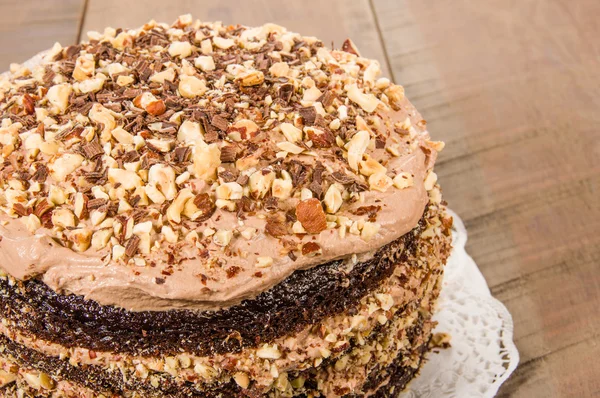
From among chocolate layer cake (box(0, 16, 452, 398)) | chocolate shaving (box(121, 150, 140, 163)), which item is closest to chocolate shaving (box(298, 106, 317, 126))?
chocolate layer cake (box(0, 16, 452, 398))

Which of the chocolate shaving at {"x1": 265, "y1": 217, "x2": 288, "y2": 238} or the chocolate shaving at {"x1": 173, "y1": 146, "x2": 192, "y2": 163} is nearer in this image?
the chocolate shaving at {"x1": 265, "y1": 217, "x2": 288, "y2": 238}

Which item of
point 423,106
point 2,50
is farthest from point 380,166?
point 2,50

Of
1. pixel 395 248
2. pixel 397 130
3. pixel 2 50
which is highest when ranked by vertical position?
pixel 397 130

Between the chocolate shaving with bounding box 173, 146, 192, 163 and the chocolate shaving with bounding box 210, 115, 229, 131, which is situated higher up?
the chocolate shaving with bounding box 210, 115, 229, 131

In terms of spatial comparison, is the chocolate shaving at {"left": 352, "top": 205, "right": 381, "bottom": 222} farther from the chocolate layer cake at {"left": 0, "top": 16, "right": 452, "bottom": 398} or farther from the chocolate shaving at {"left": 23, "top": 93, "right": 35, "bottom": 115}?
the chocolate shaving at {"left": 23, "top": 93, "right": 35, "bottom": 115}

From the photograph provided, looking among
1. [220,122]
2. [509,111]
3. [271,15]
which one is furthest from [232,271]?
[271,15]

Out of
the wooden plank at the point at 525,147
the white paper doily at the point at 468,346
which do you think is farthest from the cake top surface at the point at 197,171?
the wooden plank at the point at 525,147

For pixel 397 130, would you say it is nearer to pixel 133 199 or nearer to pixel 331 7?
pixel 133 199

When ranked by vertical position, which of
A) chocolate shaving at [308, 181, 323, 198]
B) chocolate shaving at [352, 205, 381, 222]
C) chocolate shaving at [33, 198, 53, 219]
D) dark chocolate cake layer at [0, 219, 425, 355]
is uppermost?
chocolate shaving at [33, 198, 53, 219]
